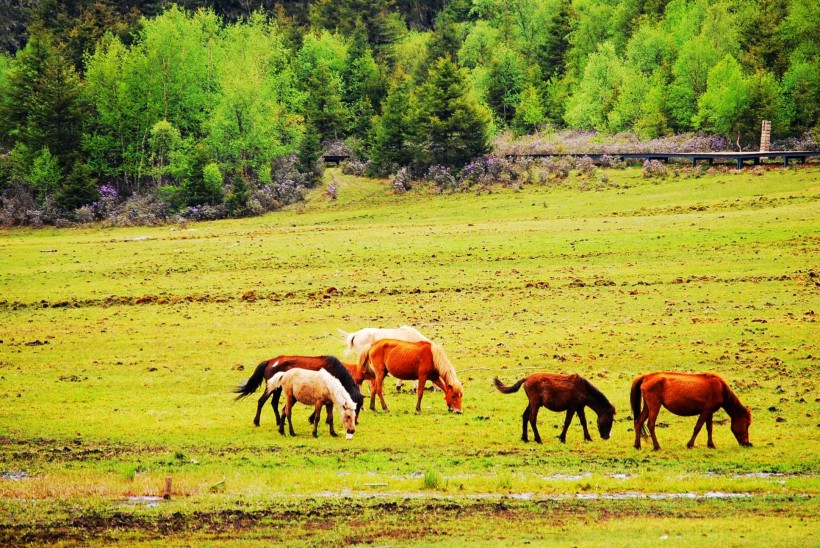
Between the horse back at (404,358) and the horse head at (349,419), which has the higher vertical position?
the horse back at (404,358)

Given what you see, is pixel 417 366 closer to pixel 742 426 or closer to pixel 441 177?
pixel 742 426

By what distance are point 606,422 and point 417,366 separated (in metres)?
5.02

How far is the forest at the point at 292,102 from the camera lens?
75.6m

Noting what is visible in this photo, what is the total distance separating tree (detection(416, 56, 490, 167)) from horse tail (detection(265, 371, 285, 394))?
2210 inches

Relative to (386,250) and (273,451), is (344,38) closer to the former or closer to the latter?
(386,250)

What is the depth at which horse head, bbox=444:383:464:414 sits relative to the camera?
21.8 meters

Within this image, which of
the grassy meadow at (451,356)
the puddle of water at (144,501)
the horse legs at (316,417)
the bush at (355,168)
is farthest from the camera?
the bush at (355,168)

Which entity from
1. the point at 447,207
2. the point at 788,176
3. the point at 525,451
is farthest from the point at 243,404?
the point at 788,176

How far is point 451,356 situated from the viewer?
2800 cm

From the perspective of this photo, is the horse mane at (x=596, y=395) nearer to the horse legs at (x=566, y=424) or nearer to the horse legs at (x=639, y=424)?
the horse legs at (x=566, y=424)

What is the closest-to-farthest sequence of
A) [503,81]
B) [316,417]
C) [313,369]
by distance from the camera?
[316,417], [313,369], [503,81]

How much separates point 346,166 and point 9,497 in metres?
67.6

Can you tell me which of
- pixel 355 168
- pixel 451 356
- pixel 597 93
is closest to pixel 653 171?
pixel 355 168

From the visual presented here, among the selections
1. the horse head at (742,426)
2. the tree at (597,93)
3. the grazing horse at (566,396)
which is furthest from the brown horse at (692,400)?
the tree at (597,93)
